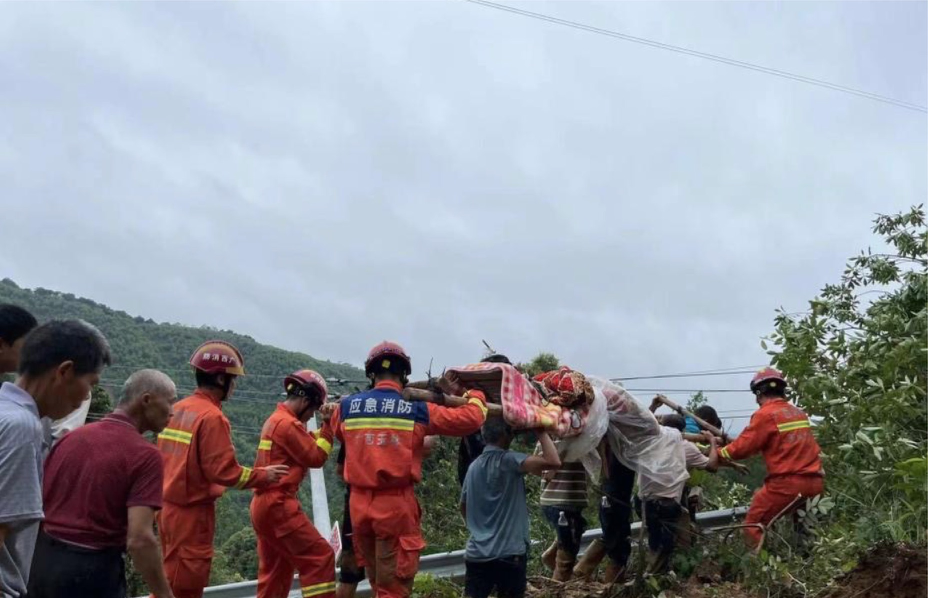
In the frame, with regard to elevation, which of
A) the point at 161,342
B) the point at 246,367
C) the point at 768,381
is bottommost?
the point at 768,381

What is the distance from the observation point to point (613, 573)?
24.2 feet

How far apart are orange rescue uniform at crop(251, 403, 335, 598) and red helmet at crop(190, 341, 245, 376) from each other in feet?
2.46

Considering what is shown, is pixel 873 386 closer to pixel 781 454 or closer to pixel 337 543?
pixel 781 454

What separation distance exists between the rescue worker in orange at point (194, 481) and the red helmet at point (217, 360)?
0.21 meters

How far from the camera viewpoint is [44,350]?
12.2ft

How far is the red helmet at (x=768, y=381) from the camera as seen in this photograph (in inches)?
324

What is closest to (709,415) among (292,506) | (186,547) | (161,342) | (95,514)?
(292,506)

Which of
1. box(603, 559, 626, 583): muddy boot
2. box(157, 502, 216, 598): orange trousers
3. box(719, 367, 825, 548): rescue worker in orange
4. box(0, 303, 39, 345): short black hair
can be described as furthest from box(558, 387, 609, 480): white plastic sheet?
box(0, 303, 39, 345): short black hair

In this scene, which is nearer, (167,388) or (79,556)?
(79,556)

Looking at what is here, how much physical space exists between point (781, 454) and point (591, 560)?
1791mm

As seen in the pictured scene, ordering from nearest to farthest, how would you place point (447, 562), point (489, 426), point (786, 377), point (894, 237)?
1. point (489, 426)
2. point (447, 562)
3. point (786, 377)
4. point (894, 237)

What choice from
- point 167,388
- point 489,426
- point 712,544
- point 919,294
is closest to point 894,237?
point 919,294

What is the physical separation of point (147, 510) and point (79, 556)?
0.35 m

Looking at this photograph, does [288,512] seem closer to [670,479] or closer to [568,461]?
[568,461]
